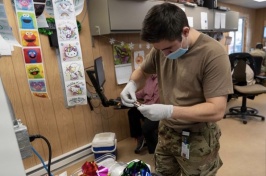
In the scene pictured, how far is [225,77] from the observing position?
2.83ft

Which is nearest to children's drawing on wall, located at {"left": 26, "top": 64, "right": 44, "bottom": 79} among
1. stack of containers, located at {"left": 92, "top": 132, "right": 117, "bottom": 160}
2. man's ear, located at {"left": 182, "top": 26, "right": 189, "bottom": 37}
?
stack of containers, located at {"left": 92, "top": 132, "right": 117, "bottom": 160}

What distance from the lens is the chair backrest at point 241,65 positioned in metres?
3.18

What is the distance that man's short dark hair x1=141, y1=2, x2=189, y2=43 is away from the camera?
798 millimetres

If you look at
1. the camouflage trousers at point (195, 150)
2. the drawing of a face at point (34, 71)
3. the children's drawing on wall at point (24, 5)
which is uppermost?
the children's drawing on wall at point (24, 5)

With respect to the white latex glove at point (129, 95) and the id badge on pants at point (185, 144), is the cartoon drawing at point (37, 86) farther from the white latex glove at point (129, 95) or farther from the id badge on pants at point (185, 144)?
the id badge on pants at point (185, 144)

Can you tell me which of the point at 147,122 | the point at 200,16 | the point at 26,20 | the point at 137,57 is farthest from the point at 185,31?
the point at 200,16

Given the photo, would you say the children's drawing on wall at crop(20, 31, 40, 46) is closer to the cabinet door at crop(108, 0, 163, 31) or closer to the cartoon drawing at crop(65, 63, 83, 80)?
the cartoon drawing at crop(65, 63, 83, 80)

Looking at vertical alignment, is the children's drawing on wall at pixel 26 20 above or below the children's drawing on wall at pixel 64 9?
below

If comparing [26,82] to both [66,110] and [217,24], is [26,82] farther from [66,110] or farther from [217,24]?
[217,24]

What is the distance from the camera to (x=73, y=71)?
6.53 feet

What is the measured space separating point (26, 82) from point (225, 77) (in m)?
1.78

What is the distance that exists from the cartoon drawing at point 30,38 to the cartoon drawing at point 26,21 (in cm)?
12

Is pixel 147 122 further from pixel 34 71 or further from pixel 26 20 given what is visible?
pixel 26 20

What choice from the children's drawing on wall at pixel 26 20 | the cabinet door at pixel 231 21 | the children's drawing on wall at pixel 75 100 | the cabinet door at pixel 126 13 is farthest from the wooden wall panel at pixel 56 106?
the cabinet door at pixel 231 21
